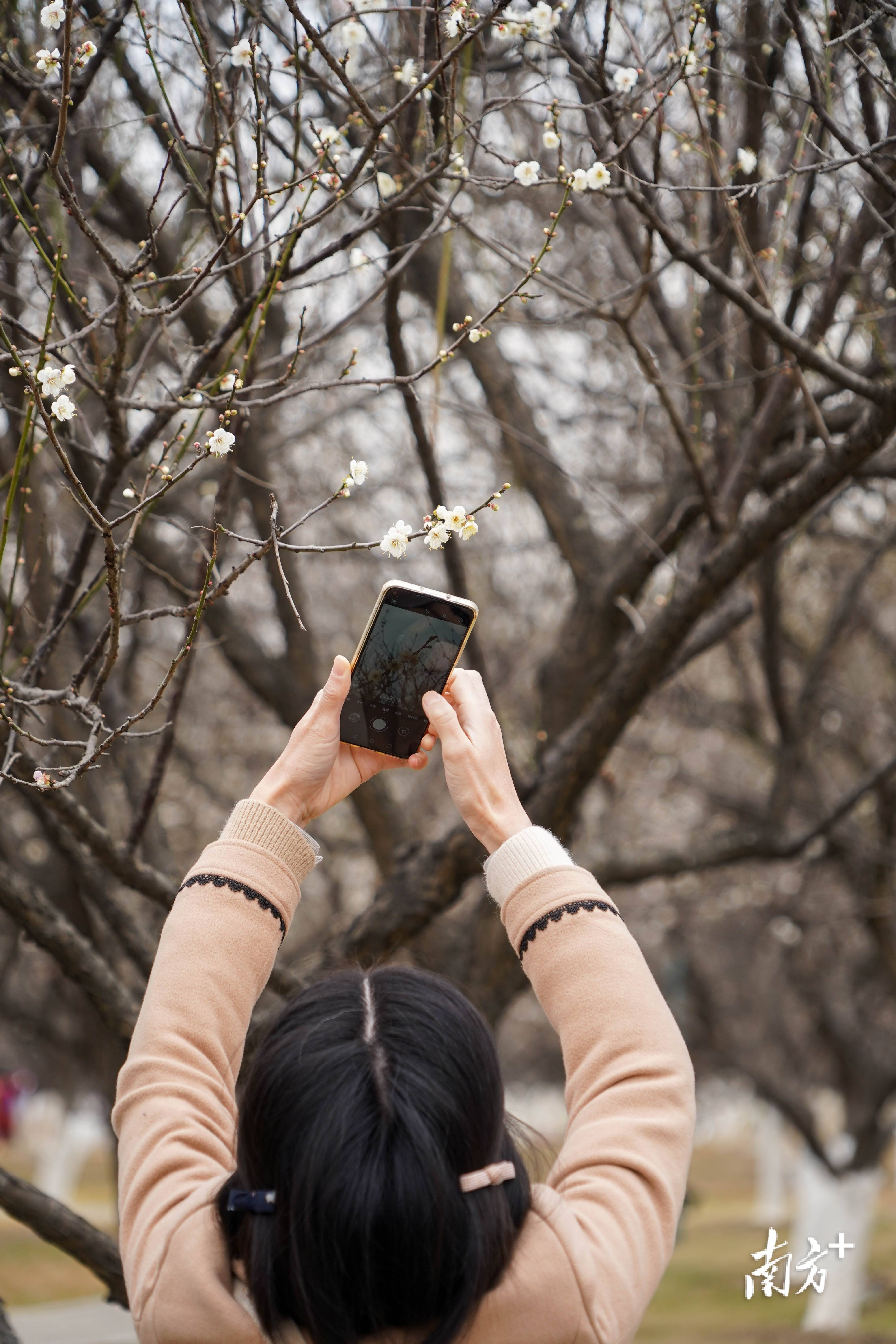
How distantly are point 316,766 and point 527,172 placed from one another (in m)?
1.38

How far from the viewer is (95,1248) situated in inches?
102

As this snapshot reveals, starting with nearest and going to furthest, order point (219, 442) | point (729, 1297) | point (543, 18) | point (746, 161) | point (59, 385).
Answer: point (219, 442) → point (59, 385) → point (543, 18) → point (746, 161) → point (729, 1297)

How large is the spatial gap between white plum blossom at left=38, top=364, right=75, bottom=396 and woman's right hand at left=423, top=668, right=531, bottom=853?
781 mm

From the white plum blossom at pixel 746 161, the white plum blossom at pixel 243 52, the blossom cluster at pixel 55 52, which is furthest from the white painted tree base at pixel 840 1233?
the blossom cluster at pixel 55 52

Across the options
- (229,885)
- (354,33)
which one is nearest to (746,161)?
(354,33)

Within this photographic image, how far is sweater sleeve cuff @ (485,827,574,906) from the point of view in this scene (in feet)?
4.33

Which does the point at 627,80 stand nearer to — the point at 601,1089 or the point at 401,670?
the point at 401,670

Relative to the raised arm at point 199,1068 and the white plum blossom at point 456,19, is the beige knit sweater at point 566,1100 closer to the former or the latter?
the raised arm at point 199,1068

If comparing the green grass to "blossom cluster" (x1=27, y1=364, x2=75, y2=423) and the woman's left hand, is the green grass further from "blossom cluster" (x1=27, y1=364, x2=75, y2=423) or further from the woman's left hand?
"blossom cluster" (x1=27, y1=364, x2=75, y2=423)

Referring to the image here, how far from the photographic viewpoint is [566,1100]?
129cm

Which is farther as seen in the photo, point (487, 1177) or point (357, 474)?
point (357, 474)

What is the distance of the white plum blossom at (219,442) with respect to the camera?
1665 millimetres

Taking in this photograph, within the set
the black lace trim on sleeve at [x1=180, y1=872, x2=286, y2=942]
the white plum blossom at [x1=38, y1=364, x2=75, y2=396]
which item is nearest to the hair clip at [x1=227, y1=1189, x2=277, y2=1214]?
the black lace trim on sleeve at [x1=180, y1=872, x2=286, y2=942]

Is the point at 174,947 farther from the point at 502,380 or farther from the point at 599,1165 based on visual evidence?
the point at 502,380
